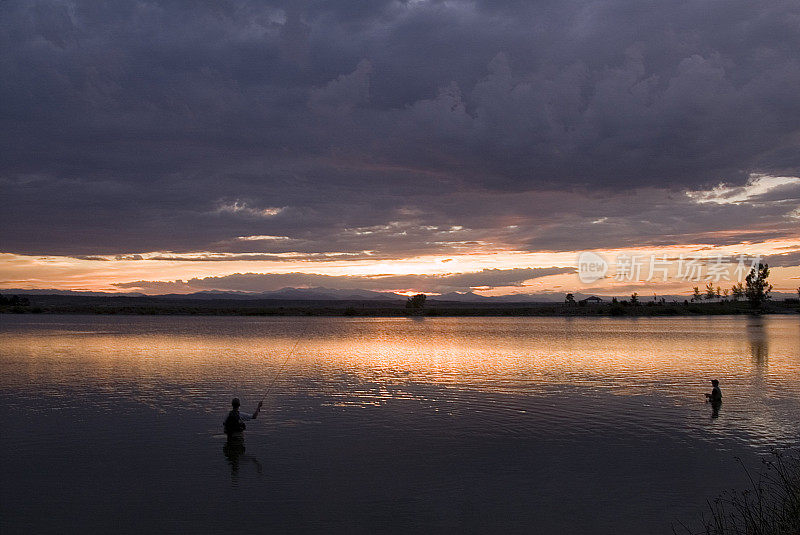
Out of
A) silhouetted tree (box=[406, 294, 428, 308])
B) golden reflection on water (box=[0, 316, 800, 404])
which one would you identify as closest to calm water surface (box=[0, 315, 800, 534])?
golden reflection on water (box=[0, 316, 800, 404])

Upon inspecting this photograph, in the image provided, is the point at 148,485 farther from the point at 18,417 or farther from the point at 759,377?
the point at 759,377

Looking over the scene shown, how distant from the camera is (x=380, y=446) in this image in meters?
16.0

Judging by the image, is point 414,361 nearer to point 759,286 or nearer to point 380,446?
point 380,446

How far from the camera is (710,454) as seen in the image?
15359mm

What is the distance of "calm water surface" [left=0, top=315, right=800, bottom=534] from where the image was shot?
11.6m

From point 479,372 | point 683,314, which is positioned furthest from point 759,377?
point 683,314

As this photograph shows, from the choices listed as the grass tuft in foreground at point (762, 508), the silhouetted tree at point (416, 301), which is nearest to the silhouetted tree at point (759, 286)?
the silhouetted tree at point (416, 301)

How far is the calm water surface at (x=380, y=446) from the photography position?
11562mm

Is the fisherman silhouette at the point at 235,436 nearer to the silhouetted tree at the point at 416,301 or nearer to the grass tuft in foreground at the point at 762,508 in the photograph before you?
the grass tuft in foreground at the point at 762,508

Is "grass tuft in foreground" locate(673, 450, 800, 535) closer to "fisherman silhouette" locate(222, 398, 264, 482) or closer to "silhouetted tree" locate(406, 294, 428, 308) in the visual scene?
"fisherman silhouette" locate(222, 398, 264, 482)

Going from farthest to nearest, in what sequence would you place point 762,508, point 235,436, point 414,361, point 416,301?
point 416,301, point 414,361, point 235,436, point 762,508

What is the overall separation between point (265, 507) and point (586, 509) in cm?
603

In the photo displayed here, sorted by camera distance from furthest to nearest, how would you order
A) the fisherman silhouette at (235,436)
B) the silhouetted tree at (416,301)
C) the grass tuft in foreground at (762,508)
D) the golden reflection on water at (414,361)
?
1. the silhouetted tree at (416,301)
2. the golden reflection on water at (414,361)
3. the fisherman silhouette at (235,436)
4. the grass tuft in foreground at (762,508)

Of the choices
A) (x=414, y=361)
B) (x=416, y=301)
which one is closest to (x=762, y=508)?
(x=414, y=361)
